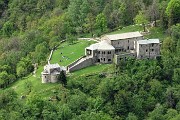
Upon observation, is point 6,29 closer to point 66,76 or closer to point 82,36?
point 82,36

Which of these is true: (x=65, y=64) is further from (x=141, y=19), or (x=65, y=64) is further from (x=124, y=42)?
(x=141, y=19)

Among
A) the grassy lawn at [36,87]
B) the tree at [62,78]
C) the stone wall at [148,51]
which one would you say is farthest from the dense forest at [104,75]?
the grassy lawn at [36,87]

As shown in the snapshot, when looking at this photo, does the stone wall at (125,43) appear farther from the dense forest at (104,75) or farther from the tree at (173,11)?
the tree at (173,11)

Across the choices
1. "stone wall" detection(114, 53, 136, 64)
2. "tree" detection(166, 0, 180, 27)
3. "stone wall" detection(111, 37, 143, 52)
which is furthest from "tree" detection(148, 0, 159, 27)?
"stone wall" detection(114, 53, 136, 64)

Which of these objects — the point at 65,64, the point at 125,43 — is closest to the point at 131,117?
the point at 125,43

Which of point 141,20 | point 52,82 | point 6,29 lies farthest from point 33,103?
point 6,29
